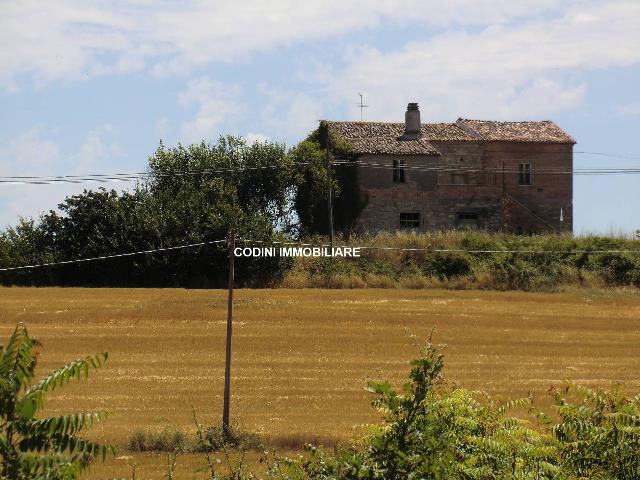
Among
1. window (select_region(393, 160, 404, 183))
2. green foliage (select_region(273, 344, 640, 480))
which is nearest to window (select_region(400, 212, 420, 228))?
window (select_region(393, 160, 404, 183))

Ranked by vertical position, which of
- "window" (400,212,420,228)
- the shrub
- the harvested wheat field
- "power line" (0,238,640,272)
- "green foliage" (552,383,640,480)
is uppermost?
"window" (400,212,420,228)

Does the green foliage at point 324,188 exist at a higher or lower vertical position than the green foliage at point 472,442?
higher

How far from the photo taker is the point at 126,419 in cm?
3023

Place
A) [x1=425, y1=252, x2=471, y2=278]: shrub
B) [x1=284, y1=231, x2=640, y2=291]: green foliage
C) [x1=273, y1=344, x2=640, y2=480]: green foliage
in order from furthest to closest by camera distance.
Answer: [x1=425, y1=252, x2=471, y2=278]: shrub, [x1=284, y1=231, x2=640, y2=291]: green foliage, [x1=273, y1=344, x2=640, y2=480]: green foliage

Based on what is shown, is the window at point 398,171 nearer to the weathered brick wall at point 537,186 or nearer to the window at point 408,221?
the window at point 408,221

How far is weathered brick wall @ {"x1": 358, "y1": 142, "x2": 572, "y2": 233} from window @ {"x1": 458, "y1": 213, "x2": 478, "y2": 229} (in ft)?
0.74

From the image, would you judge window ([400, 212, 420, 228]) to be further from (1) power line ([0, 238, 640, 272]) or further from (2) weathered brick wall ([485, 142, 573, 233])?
(1) power line ([0, 238, 640, 272])

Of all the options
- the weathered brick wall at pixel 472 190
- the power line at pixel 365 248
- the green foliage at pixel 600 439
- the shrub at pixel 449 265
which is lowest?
the green foliage at pixel 600 439

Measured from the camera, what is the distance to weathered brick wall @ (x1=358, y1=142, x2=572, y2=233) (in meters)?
67.9

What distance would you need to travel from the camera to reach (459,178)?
69.7m

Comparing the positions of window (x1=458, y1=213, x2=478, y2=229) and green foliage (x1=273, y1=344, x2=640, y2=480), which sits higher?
window (x1=458, y1=213, x2=478, y2=229)

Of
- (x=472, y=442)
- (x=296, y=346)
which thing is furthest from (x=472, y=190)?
(x=472, y=442)

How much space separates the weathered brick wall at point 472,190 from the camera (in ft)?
223

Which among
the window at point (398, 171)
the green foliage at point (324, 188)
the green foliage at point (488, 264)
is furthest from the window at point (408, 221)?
the green foliage at point (488, 264)
